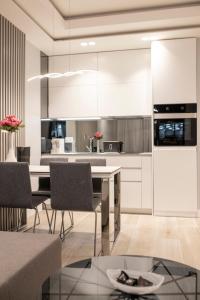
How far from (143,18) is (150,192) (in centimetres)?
250

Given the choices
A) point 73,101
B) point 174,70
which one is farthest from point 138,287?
point 73,101

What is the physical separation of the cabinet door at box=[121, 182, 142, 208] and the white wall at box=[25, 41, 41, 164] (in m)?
1.51

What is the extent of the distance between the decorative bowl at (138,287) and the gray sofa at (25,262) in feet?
1.35

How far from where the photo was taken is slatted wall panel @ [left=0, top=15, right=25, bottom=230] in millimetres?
3609

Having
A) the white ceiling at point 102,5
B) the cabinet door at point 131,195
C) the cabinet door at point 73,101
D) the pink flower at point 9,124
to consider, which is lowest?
the cabinet door at point 131,195

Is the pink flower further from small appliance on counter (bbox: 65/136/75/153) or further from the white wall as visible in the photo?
small appliance on counter (bbox: 65/136/75/153)

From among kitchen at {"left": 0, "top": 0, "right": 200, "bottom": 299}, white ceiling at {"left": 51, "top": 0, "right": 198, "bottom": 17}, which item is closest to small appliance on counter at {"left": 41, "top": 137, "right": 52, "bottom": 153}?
kitchen at {"left": 0, "top": 0, "right": 200, "bottom": 299}

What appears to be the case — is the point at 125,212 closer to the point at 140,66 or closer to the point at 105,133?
the point at 105,133

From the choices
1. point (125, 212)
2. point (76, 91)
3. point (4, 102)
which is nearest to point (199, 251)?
point (125, 212)

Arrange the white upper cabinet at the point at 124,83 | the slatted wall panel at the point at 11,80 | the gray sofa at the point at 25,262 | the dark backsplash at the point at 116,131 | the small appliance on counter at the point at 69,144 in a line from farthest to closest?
the small appliance on counter at the point at 69,144 < the dark backsplash at the point at 116,131 < the white upper cabinet at the point at 124,83 < the slatted wall panel at the point at 11,80 < the gray sofa at the point at 25,262

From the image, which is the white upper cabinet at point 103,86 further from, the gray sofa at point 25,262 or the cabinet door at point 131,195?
the gray sofa at point 25,262

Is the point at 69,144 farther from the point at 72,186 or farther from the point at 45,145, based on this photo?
the point at 72,186

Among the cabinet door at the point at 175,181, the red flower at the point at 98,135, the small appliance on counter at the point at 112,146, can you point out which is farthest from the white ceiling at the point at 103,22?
the cabinet door at the point at 175,181

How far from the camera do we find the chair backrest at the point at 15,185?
291cm
